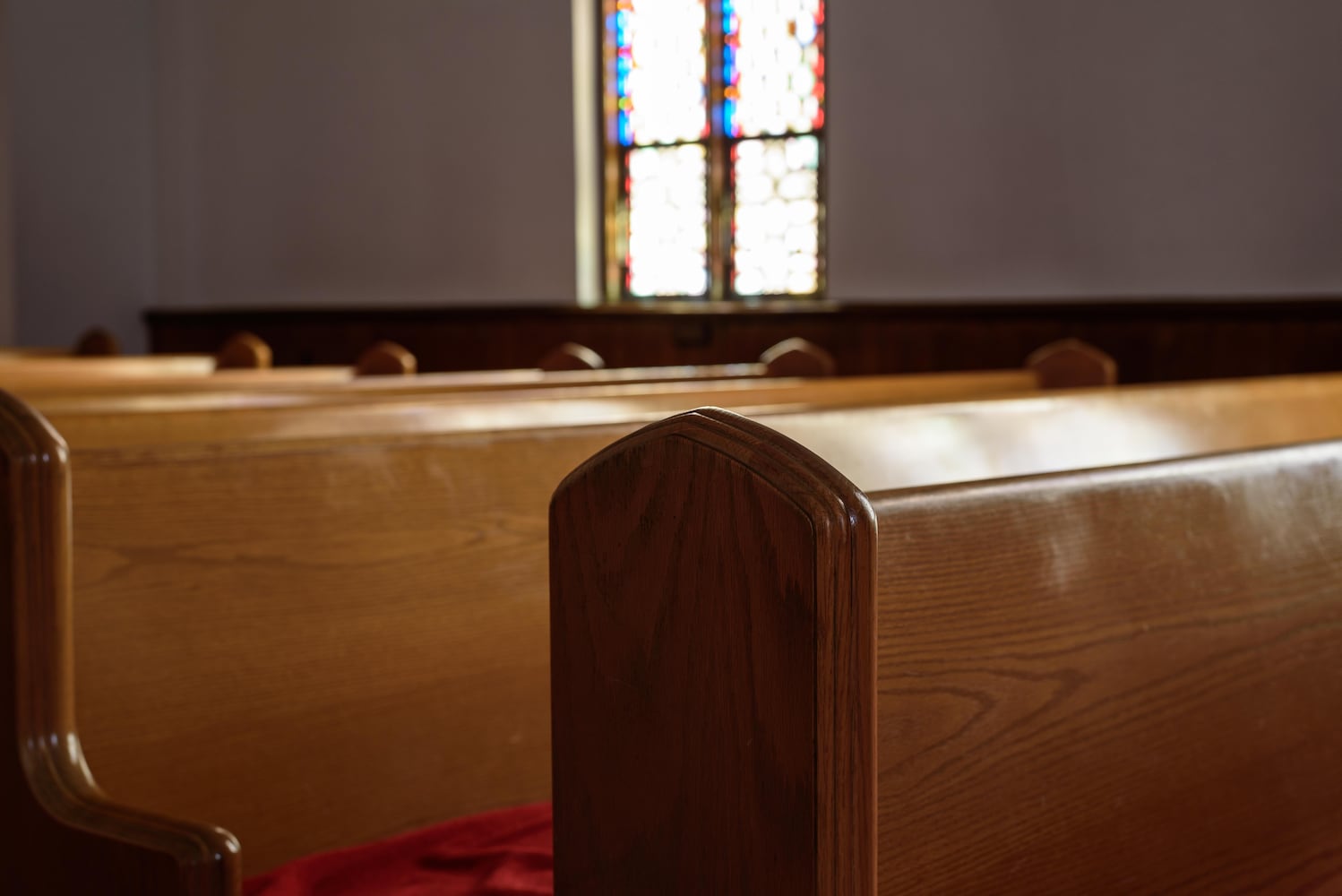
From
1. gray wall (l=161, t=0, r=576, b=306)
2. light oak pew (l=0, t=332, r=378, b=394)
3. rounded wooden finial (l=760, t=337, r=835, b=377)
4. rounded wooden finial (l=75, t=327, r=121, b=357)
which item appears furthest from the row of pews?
gray wall (l=161, t=0, r=576, b=306)

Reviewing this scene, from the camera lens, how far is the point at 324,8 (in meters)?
7.25

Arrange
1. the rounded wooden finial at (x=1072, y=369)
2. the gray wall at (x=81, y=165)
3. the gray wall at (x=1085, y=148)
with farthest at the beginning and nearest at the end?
1. the gray wall at (x=81, y=165)
2. the gray wall at (x=1085, y=148)
3. the rounded wooden finial at (x=1072, y=369)

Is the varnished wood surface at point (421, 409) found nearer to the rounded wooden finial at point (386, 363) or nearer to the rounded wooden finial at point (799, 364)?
the rounded wooden finial at point (799, 364)

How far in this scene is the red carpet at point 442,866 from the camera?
1367 mm

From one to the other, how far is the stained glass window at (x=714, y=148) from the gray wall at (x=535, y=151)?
0.24m

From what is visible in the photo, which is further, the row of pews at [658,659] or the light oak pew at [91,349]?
the light oak pew at [91,349]

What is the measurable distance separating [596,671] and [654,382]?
209cm

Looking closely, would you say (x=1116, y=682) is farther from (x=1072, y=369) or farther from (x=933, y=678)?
(x=1072, y=369)

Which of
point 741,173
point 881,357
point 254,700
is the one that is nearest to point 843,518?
point 254,700

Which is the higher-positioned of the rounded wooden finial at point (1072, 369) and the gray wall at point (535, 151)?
the gray wall at point (535, 151)

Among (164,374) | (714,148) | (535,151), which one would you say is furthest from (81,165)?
(164,374)

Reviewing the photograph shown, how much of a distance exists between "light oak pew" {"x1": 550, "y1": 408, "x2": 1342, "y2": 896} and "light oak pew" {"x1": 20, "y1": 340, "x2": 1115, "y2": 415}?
3.85ft

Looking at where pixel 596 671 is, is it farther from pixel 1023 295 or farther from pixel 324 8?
pixel 324 8

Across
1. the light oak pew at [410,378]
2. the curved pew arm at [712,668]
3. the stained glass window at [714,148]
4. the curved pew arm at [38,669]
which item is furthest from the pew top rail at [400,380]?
the stained glass window at [714,148]
